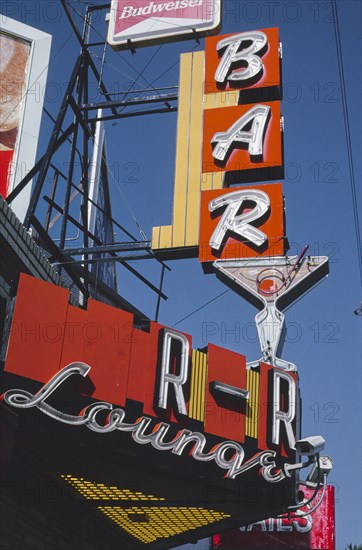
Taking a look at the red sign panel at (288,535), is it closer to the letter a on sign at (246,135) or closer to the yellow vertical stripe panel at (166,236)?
the yellow vertical stripe panel at (166,236)

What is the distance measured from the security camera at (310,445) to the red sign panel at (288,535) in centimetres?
984

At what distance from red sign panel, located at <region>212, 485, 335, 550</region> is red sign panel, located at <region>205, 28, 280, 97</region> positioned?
445 inches

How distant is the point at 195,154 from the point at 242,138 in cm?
107

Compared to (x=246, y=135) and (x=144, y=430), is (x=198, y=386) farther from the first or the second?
(x=246, y=135)

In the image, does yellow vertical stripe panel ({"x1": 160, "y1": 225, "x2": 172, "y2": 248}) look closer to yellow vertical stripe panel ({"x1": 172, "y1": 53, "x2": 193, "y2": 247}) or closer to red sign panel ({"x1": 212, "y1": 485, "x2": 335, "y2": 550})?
yellow vertical stripe panel ({"x1": 172, "y1": 53, "x2": 193, "y2": 247})

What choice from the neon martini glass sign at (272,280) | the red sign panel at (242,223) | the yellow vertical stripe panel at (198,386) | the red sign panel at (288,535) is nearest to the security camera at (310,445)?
the yellow vertical stripe panel at (198,386)

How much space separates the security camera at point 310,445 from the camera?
492 inches

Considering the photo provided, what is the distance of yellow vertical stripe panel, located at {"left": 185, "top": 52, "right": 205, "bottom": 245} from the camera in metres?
16.8

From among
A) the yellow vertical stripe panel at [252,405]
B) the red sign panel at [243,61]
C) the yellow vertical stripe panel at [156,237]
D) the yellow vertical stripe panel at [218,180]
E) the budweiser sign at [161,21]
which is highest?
the budweiser sign at [161,21]

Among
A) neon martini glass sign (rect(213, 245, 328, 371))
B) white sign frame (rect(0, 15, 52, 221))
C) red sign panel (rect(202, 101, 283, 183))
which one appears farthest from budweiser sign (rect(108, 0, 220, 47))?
neon martini glass sign (rect(213, 245, 328, 371))

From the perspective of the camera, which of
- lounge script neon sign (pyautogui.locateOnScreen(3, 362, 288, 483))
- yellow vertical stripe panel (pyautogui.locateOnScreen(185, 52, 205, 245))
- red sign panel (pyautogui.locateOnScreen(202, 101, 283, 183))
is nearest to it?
lounge script neon sign (pyautogui.locateOnScreen(3, 362, 288, 483))

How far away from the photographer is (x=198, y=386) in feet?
41.7

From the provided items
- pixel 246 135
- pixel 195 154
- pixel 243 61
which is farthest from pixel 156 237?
pixel 243 61

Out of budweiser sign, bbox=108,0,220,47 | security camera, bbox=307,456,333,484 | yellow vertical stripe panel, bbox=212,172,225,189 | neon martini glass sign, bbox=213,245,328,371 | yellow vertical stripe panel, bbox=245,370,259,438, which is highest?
budweiser sign, bbox=108,0,220,47
